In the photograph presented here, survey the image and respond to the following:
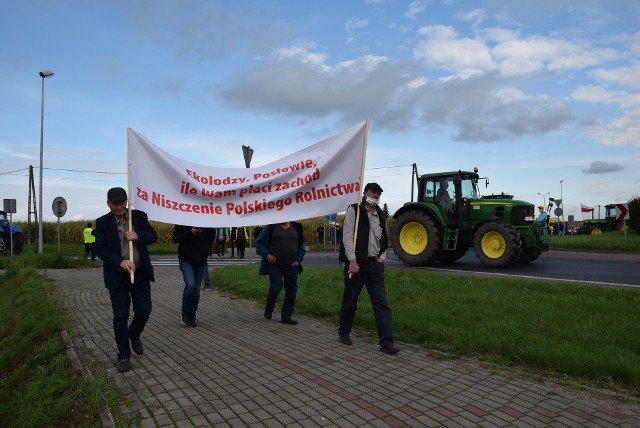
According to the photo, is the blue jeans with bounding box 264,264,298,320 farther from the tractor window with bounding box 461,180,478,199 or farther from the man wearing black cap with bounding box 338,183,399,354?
the tractor window with bounding box 461,180,478,199

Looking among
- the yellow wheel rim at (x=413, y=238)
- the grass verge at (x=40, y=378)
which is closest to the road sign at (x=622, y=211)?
the yellow wheel rim at (x=413, y=238)

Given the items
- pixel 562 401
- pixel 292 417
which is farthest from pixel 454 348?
pixel 292 417

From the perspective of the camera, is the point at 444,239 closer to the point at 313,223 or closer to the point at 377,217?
the point at 377,217

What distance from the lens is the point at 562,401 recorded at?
164 inches

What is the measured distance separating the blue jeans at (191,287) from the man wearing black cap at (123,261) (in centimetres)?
174

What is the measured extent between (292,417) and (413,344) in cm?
262

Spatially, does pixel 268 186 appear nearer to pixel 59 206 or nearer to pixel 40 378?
pixel 40 378

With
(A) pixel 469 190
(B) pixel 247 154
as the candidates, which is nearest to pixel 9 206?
(B) pixel 247 154

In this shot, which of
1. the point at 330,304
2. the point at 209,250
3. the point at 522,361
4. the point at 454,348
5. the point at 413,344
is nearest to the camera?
the point at 522,361

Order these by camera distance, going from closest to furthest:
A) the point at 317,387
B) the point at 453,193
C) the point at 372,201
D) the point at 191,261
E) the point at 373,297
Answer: the point at 317,387
the point at 373,297
the point at 372,201
the point at 191,261
the point at 453,193

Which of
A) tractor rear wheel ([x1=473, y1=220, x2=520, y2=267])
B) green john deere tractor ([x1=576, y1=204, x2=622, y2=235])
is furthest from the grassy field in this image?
green john deere tractor ([x1=576, y1=204, x2=622, y2=235])

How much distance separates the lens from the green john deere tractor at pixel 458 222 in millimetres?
14359

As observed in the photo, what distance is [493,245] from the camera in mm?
14258

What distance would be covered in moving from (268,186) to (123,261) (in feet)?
7.25
